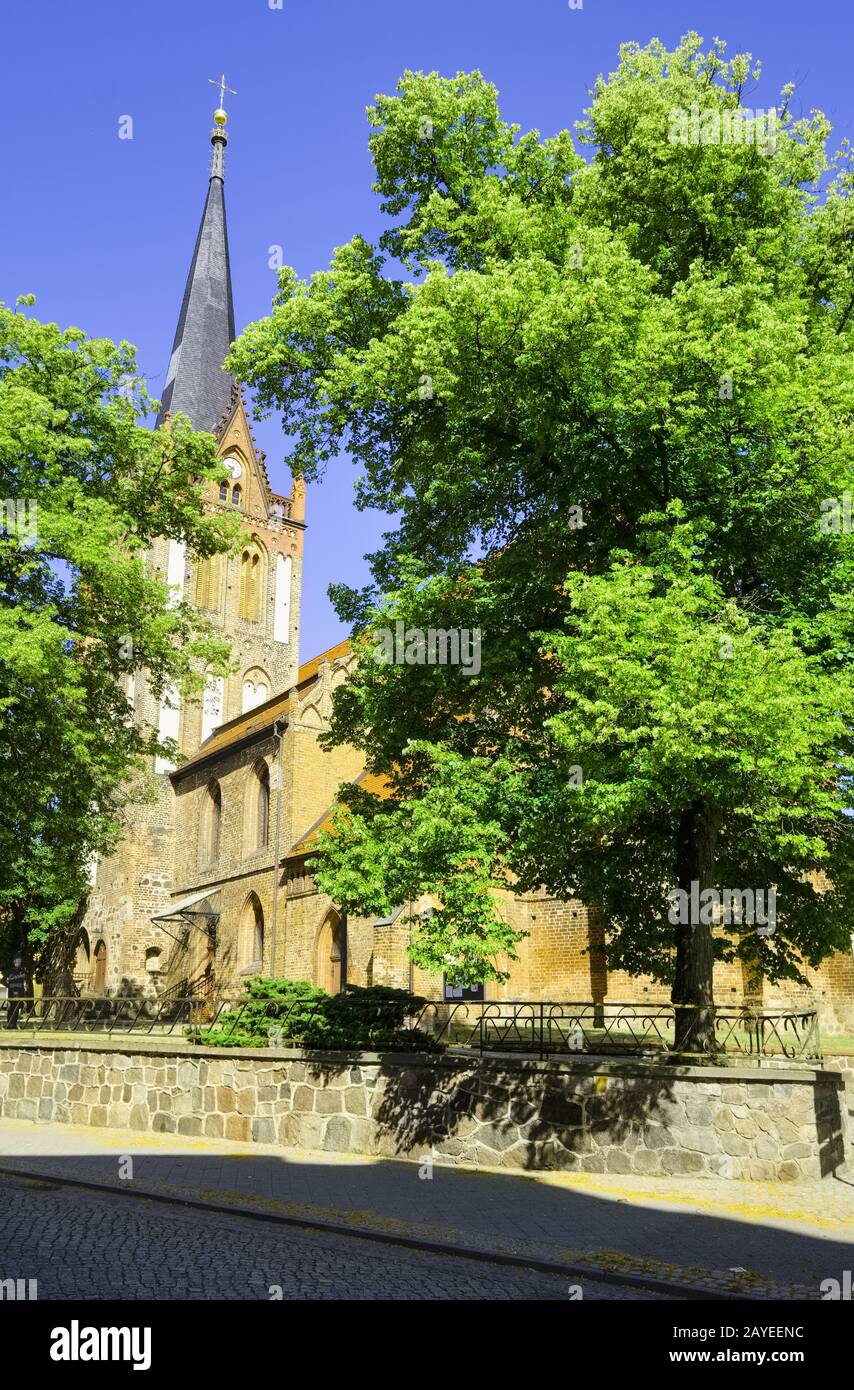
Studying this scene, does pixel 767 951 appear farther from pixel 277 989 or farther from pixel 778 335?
pixel 778 335

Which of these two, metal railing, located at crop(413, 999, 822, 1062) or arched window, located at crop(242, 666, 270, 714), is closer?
metal railing, located at crop(413, 999, 822, 1062)

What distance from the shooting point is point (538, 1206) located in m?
9.35

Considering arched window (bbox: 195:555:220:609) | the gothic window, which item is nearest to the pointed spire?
arched window (bbox: 195:555:220:609)

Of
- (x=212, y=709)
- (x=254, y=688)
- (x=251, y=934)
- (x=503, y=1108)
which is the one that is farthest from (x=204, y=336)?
(x=503, y=1108)

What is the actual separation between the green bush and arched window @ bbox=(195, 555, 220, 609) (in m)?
30.9

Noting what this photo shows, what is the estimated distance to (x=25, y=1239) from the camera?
761cm

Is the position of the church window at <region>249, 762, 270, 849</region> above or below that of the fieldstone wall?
above

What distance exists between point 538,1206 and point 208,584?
123ft

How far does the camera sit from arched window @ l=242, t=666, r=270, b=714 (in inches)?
1719

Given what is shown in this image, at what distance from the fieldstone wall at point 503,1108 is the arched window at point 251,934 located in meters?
16.9

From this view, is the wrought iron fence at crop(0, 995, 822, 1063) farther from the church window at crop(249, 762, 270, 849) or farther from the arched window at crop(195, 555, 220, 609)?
the arched window at crop(195, 555, 220, 609)

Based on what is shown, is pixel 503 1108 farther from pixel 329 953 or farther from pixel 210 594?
pixel 210 594
